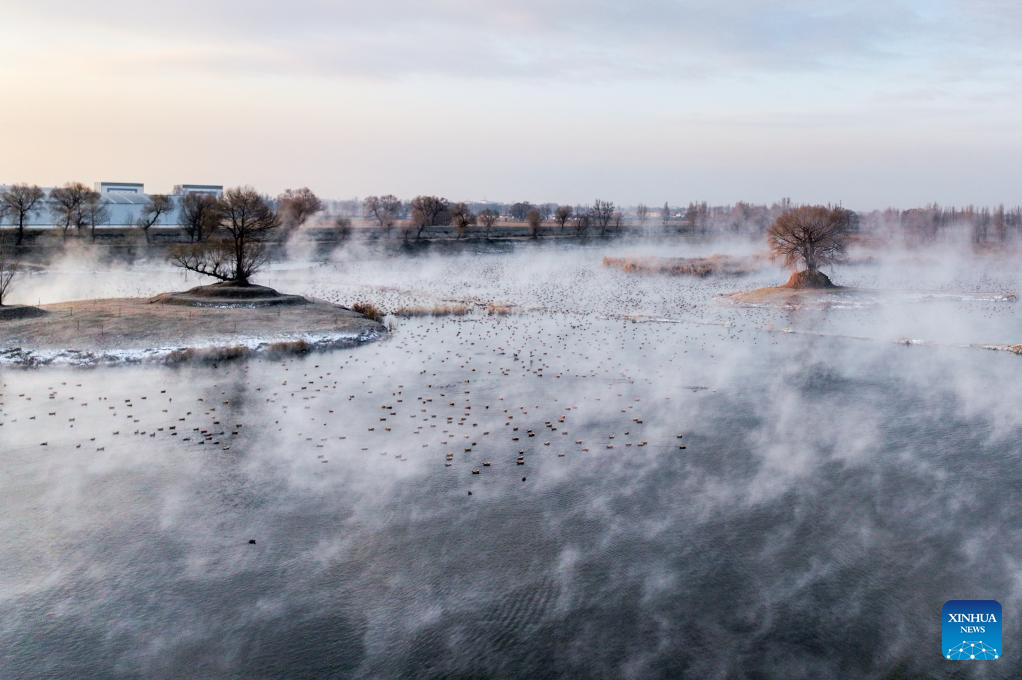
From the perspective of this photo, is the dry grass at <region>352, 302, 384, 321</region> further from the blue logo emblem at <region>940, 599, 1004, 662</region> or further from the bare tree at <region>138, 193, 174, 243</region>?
the bare tree at <region>138, 193, 174, 243</region>

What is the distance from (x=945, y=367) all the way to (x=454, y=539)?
33076mm

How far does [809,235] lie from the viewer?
76.2 m

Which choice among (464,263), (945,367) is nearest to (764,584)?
→ (945,367)

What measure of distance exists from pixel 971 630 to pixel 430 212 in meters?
165

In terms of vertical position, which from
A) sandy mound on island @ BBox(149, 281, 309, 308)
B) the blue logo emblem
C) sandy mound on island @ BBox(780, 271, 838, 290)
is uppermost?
sandy mound on island @ BBox(780, 271, 838, 290)

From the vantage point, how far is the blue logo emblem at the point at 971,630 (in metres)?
15.4

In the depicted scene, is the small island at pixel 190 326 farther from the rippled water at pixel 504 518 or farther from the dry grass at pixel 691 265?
the dry grass at pixel 691 265

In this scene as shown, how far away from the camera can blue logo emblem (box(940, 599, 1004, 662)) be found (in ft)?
50.5

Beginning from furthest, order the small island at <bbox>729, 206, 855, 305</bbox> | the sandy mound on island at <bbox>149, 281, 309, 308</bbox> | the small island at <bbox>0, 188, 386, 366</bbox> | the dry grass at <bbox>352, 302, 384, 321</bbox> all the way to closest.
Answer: the small island at <bbox>729, 206, 855, 305</bbox>
the dry grass at <bbox>352, 302, 384, 321</bbox>
the sandy mound on island at <bbox>149, 281, 309, 308</bbox>
the small island at <bbox>0, 188, 386, 366</bbox>

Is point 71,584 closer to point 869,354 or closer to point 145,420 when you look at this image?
point 145,420

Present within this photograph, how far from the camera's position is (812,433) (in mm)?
29672

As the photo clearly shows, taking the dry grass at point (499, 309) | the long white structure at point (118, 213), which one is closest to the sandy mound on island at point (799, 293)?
the dry grass at point (499, 309)

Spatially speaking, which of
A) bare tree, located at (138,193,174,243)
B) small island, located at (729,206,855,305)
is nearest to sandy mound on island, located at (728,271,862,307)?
small island, located at (729,206,855,305)

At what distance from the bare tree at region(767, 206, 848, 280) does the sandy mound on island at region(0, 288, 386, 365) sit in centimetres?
4282
